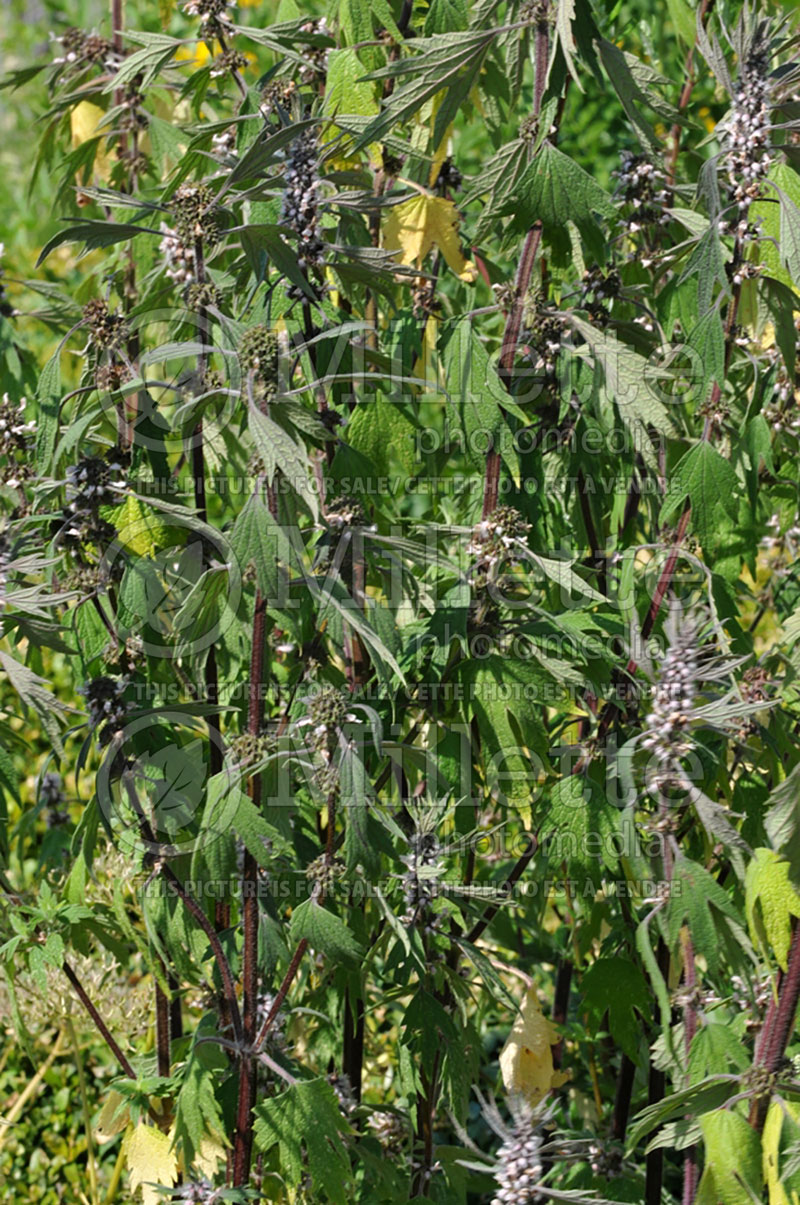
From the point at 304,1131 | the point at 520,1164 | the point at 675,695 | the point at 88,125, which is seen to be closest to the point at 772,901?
the point at 675,695

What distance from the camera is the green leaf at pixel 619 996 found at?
197 centimetres

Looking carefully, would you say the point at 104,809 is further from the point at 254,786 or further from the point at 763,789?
the point at 763,789

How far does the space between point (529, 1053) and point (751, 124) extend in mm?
1388

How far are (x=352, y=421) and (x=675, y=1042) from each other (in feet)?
3.26

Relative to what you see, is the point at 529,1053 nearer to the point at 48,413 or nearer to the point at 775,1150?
the point at 775,1150

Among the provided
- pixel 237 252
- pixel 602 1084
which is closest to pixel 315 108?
pixel 237 252

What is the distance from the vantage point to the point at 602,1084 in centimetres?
277

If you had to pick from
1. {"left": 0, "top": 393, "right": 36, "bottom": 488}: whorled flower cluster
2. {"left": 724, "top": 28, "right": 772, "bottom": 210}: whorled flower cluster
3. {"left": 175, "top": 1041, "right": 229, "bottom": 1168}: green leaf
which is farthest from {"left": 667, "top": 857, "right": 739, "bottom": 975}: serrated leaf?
{"left": 0, "top": 393, "right": 36, "bottom": 488}: whorled flower cluster

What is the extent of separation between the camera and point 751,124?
1.73 metres

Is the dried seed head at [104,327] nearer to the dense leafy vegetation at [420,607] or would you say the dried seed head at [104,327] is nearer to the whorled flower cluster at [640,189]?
the dense leafy vegetation at [420,607]

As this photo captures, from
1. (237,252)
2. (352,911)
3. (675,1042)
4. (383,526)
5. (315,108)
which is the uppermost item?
(315,108)

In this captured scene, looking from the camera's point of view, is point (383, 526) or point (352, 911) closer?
point (352, 911)

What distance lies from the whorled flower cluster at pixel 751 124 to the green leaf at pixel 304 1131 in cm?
135

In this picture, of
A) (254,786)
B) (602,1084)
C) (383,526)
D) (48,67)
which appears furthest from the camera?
(602,1084)
